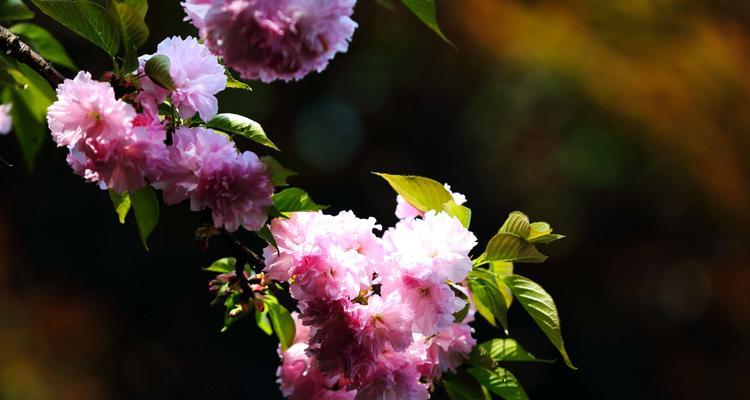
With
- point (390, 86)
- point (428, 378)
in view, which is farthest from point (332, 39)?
point (390, 86)

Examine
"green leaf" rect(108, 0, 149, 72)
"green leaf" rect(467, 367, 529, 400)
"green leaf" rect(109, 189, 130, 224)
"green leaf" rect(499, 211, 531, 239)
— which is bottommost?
"green leaf" rect(467, 367, 529, 400)

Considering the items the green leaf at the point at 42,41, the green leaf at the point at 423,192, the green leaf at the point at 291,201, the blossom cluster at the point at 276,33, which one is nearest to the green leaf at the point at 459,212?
the green leaf at the point at 423,192

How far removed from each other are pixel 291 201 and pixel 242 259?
0.06m

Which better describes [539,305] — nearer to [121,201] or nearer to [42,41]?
[121,201]

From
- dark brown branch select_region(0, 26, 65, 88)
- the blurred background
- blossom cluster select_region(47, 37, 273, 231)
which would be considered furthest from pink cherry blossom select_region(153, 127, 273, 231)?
the blurred background

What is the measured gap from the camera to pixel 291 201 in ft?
1.99

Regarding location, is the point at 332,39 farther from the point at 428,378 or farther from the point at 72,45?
the point at 72,45

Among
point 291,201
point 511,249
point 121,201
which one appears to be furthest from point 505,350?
point 121,201

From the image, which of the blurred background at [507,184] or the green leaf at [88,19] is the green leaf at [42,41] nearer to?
the green leaf at [88,19]

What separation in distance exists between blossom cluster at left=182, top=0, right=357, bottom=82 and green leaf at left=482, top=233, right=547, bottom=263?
0.24m

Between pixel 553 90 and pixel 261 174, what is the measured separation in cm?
284

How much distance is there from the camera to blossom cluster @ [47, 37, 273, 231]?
0.51m

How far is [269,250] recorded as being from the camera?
62cm

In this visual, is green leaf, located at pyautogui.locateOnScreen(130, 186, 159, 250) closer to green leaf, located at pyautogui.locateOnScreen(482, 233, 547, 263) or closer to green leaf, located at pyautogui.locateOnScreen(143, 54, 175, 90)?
green leaf, located at pyautogui.locateOnScreen(143, 54, 175, 90)
